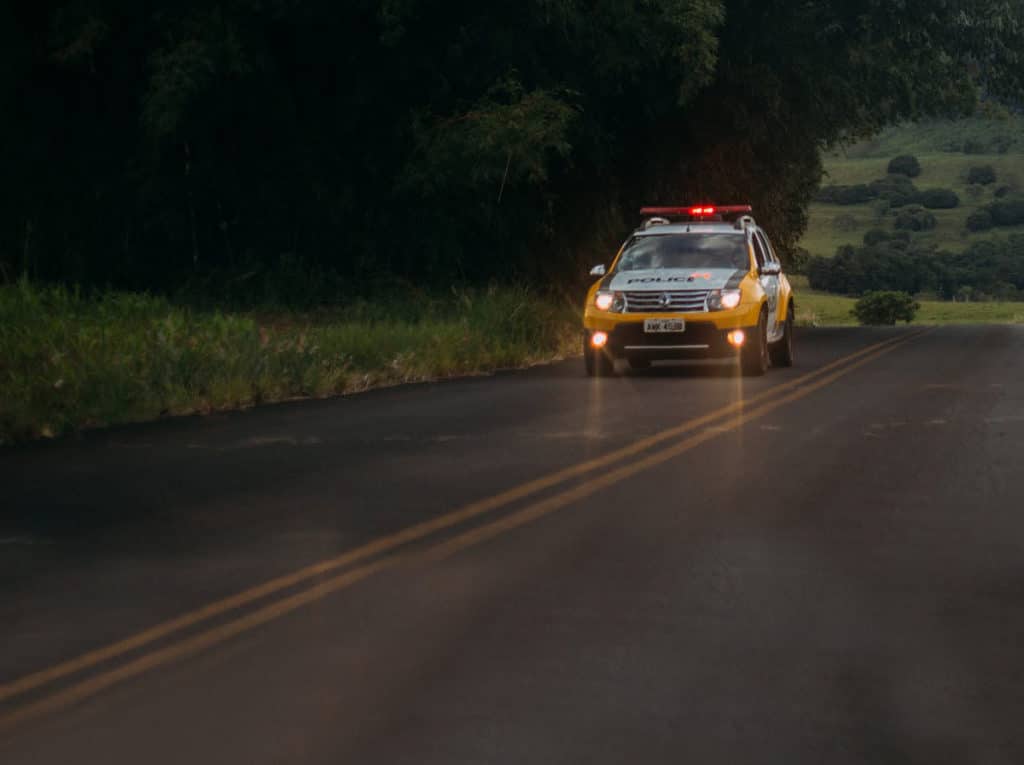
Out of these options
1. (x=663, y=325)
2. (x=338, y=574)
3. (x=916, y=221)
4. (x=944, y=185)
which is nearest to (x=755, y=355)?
(x=663, y=325)

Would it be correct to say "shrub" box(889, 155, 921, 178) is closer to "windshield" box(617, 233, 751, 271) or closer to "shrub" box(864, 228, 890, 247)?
"shrub" box(864, 228, 890, 247)

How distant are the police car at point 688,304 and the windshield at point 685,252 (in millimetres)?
12

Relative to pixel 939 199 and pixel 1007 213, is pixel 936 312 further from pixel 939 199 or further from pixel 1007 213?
pixel 939 199

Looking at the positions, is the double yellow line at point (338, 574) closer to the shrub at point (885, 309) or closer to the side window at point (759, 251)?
the side window at point (759, 251)

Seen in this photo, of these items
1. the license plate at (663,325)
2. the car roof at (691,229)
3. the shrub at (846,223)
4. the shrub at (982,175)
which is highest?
the shrub at (982,175)

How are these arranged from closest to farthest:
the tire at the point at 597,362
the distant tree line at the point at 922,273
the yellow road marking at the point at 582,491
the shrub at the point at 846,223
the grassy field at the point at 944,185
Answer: the yellow road marking at the point at 582,491 < the tire at the point at 597,362 < the distant tree line at the point at 922,273 < the grassy field at the point at 944,185 < the shrub at the point at 846,223

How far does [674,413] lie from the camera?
57.4 ft

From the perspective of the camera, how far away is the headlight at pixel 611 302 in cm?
2297

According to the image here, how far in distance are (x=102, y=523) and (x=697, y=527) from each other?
329 centimetres

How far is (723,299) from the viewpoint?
22734mm

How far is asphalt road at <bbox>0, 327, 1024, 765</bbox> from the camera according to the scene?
6133 millimetres

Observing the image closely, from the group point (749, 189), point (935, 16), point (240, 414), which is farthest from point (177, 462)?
point (749, 189)

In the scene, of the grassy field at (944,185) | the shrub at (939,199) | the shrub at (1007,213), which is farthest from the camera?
the shrub at (939,199)

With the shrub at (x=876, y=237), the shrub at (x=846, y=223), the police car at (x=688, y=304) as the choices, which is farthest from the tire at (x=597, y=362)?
the shrub at (x=846, y=223)
